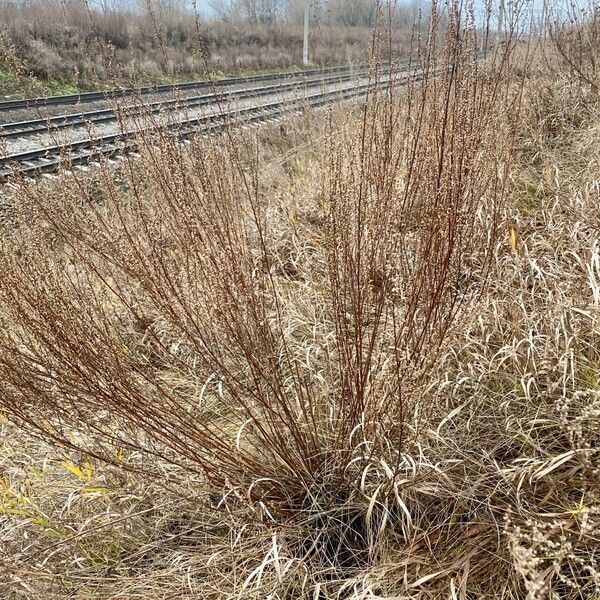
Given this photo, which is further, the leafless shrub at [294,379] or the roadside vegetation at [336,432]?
the leafless shrub at [294,379]

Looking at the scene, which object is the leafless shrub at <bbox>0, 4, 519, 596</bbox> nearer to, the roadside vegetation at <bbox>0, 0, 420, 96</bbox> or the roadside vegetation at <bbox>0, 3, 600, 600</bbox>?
the roadside vegetation at <bbox>0, 3, 600, 600</bbox>

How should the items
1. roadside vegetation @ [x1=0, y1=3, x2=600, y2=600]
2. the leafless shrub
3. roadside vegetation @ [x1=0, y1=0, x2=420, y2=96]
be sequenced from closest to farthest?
roadside vegetation @ [x1=0, y1=3, x2=600, y2=600] → the leafless shrub → roadside vegetation @ [x1=0, y1=0, x2=420, y2=96]

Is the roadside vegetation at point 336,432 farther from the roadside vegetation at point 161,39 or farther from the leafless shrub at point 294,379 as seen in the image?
the roadside vegetation at point 161,39

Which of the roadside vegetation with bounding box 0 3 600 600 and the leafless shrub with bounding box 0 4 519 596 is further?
the leafless shrub with bounding box 0 4 519 596

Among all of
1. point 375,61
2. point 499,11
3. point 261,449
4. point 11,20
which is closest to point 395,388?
point 261,449

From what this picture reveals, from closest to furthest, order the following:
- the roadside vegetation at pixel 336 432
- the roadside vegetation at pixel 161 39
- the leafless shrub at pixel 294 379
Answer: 1. the roadside vegetation at pixel 336 432
2. the leafless shrub at pixel 294 379
3. the roadside vegetation at pixel 161 39

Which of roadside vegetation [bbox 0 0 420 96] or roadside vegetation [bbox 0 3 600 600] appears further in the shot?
roadside vegetation [bbox 0 0 420 96]

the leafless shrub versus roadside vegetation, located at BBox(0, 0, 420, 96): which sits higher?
roadside vegetation, located at BBox(0, 0, 420, 96)

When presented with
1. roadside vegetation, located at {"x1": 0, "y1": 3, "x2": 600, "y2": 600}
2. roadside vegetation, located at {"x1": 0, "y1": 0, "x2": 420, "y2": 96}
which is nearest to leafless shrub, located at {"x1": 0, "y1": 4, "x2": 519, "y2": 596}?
roadside vegetation, located at {"x1": 0, "y1": 3, "x2": 600, "y2": 600}

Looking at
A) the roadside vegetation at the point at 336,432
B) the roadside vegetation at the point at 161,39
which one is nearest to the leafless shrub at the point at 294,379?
the roadside vegetation at the point at 336,432

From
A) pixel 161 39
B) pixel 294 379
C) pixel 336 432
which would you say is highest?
pixel 161 39

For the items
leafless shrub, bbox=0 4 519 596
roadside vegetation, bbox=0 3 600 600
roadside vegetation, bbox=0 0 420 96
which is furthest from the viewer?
roadside vegetation, bbox=0 0 420 96

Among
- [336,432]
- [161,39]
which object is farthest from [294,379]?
[161,39]

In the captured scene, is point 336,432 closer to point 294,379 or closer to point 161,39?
point 294,379
